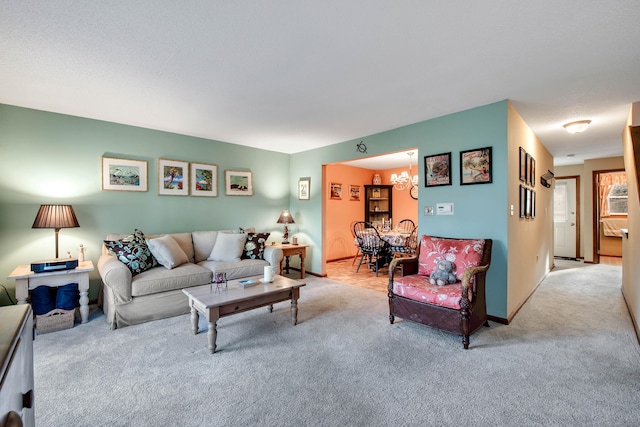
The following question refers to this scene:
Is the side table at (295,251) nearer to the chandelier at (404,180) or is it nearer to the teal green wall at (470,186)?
the teal green wall at (470,186)

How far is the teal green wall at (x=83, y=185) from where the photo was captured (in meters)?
3.17

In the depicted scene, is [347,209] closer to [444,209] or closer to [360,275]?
[360,275]

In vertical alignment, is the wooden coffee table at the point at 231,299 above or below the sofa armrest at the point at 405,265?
below

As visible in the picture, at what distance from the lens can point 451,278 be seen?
282 centimetres

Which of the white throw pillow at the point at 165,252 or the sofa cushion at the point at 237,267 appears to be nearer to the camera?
the white throw pillow at the point at 165,252

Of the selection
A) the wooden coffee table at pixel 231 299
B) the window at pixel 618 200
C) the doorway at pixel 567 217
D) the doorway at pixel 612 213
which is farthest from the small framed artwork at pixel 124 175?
the window at pixel 618 200

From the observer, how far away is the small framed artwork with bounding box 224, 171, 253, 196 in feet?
15.8

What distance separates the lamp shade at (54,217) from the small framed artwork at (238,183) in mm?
2076

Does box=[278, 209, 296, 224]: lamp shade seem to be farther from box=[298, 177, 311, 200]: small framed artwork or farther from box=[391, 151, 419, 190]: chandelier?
box=[391, 151, 419, 190]: chandelier

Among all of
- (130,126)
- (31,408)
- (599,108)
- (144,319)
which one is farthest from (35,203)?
(599,108)

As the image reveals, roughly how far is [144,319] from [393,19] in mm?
3445

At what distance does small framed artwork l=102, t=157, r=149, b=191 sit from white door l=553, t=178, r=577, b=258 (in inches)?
350

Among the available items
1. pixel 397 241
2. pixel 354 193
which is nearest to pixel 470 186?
pixel 397 241

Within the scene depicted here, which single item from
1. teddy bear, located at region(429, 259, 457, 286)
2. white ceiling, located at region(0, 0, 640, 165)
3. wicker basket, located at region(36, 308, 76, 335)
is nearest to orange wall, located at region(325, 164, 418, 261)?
white ceiling, located at region(0, 0, 640, 165)
